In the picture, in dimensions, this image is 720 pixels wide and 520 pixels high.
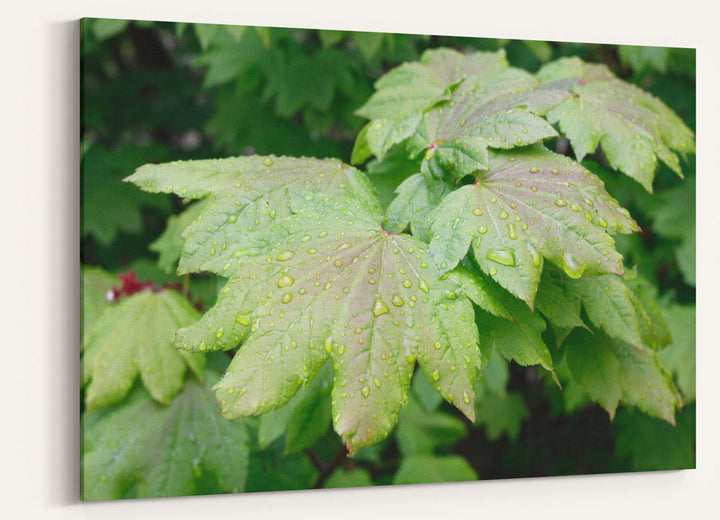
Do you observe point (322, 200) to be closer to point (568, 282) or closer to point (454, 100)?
point (454, 100)

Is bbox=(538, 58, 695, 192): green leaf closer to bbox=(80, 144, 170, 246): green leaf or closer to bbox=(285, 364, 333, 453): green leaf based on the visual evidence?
bbox=(285, 364, 333, 453): green leaf

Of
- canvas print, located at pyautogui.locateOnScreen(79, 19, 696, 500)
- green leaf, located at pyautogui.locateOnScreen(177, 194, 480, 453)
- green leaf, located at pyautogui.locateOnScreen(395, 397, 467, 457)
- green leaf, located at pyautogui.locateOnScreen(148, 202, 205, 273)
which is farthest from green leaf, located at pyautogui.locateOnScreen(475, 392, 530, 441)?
green leaf, located at pyautogui.locateOnScreen(177, 194, 480, 453)

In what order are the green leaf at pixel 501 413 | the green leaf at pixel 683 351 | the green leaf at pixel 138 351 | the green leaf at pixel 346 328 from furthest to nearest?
the green leaf at pixel 501 413
the green leaf at pixel 683 351
the green leaf at pixel 138 351
the green leaf at pixel 346 328

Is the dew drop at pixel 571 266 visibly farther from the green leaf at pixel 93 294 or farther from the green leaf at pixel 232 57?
the green leaf at pixel 232 57

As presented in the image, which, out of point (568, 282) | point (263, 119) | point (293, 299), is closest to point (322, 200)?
point (293, 299)

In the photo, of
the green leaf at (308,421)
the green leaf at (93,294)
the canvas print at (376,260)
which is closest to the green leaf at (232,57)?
the canvas print at (376,260)

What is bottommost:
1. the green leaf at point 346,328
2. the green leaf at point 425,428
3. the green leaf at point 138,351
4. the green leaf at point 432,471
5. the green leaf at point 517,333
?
the green leaf at point 425,428
